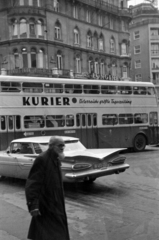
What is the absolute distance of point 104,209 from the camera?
749 cm

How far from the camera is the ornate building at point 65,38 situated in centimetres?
3519

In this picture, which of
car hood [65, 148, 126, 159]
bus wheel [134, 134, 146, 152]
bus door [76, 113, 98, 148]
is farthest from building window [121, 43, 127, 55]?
car hood [65, 148, 126, 159]

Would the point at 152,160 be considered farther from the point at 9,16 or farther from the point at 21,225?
the point at 9,16

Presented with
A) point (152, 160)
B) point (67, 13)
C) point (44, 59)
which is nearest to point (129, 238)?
point (152, 160)

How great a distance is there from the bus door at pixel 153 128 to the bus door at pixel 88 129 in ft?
12.5

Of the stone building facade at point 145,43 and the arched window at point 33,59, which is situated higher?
the stone building facade at point 145,43

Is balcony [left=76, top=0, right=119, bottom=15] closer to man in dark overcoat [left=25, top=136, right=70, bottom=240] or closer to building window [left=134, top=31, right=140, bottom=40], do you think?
building window [left=134, top=31, right=140, bottom=40]

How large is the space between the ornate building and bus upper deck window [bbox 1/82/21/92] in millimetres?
18693

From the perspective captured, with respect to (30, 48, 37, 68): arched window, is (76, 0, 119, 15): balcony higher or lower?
higher

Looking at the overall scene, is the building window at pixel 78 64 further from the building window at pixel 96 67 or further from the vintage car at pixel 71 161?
the vintage car at pixel 71 161

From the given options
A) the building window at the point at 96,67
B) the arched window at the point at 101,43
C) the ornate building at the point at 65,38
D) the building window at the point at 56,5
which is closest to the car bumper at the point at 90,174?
the ornate building at the point at 65,38

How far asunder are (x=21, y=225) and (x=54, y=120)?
10.7m

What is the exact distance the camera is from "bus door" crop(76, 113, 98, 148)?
17.8m

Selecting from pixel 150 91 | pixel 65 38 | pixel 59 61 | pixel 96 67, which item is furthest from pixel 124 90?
pixel 96 67
